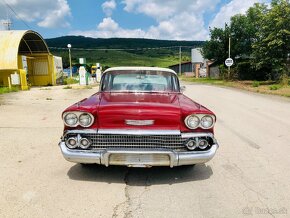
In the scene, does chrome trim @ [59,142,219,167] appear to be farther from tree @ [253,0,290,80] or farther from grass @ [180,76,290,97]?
tree @ [253,0,290,80]

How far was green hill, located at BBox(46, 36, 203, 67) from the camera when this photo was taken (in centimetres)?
10362

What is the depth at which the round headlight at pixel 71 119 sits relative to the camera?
3.93 m

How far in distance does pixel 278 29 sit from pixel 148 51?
111702mm

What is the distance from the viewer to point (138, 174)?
4434 millimetres

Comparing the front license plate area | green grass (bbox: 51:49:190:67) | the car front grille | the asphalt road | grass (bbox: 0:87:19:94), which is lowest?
the asphalt road

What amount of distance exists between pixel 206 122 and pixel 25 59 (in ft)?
70.4

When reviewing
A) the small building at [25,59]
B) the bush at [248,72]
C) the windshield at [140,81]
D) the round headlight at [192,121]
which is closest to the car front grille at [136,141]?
the round headlight at [192,121]

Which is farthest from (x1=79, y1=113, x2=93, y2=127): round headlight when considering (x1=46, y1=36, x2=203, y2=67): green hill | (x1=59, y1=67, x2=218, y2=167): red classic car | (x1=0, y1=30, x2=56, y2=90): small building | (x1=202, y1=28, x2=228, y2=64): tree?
(x1=46, y1=36, x2=203, y2=67): green hill

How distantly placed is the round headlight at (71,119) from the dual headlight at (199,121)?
4.82 feet

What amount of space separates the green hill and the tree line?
4750cm

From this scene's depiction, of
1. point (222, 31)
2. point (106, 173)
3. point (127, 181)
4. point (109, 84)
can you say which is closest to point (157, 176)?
point (127, 181)

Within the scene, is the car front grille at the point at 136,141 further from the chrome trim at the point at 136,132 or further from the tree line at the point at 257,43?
the tree line at the point at 257,43

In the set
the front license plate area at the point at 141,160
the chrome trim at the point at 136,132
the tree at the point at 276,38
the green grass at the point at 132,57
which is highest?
the green grass at the point at 132,57

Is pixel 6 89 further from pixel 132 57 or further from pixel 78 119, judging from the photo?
pixel 132 57
